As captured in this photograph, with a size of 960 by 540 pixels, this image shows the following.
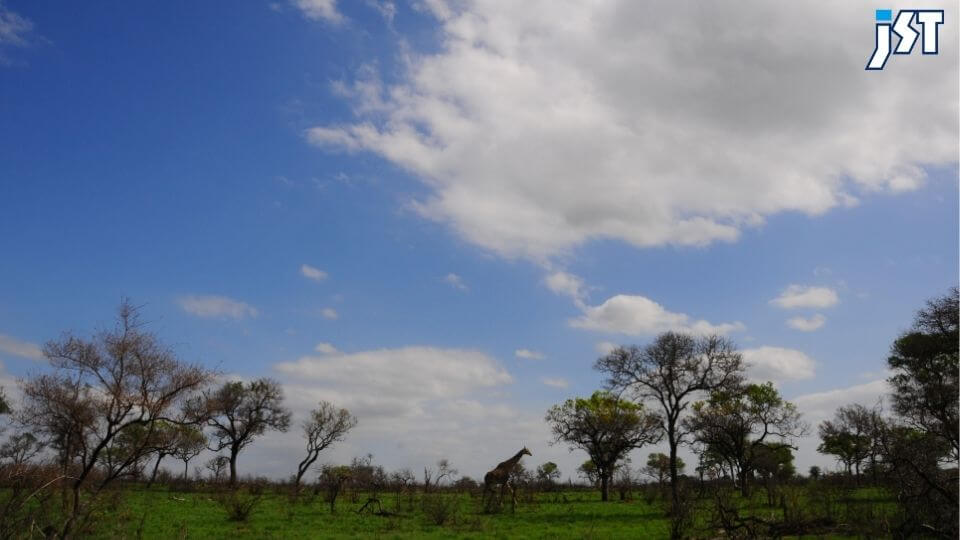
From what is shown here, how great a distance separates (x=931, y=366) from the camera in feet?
132

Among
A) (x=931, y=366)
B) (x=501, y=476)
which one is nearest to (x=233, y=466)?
(x=501, y=476)

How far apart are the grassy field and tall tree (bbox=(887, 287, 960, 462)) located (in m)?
5.99

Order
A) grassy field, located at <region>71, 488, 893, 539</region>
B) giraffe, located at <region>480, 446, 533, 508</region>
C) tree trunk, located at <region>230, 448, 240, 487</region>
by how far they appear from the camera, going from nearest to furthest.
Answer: grassy field, located at <region>71, 488, 893, 539</region> → giraffe, located at <region>480, 446, 533, 508</region> → tree trunk, located at <region>230, 448, 240, 487</region>

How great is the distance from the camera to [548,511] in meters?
35.2

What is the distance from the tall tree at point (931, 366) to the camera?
33.9 metres

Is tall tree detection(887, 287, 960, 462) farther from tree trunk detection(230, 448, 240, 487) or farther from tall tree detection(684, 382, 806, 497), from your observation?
tree trunk detection(230, 448, 240, 487)

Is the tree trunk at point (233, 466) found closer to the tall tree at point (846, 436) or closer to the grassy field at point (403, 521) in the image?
the grassy field at point (403, 521)

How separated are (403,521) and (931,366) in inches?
1352

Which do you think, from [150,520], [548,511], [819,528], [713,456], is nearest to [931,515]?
[819,528]

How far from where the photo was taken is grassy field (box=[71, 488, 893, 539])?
79.2 ft

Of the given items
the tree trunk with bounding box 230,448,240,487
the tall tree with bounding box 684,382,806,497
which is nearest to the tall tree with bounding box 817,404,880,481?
the tall tree with bounding box 684,382,806,497

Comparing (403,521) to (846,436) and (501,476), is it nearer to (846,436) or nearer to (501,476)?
(501,476)

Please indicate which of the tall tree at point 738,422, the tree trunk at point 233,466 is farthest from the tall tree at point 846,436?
the tree trunk at point 233,466

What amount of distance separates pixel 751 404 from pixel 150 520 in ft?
140
